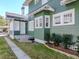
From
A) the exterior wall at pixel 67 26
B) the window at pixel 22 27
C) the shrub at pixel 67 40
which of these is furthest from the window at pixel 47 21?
the window at pixel 22 27

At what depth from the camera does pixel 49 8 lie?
18.5 m

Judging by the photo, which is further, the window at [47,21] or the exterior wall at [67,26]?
the window at [47,21]

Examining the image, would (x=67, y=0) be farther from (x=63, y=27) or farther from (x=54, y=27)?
(x=54, y=27)

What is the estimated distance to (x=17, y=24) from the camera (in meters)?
31.5

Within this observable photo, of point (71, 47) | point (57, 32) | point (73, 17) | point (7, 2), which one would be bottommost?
point (71, 47)

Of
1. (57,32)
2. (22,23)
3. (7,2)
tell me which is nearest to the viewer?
(57,32)

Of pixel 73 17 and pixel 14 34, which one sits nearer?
pixel 73 17

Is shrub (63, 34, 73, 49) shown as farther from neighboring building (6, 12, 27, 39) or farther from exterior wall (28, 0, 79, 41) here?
neighboring building (6, 12, 27, 39)

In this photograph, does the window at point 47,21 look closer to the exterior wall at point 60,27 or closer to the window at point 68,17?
the exterior wall at point 60,27

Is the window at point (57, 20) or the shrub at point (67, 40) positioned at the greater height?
the window at point (57, 20)

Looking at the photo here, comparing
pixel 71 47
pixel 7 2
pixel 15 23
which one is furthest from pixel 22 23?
pixel 7 2

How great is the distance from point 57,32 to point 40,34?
11.3ft

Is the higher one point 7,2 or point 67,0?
point 7,2

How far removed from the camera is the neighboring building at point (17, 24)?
28288mm
